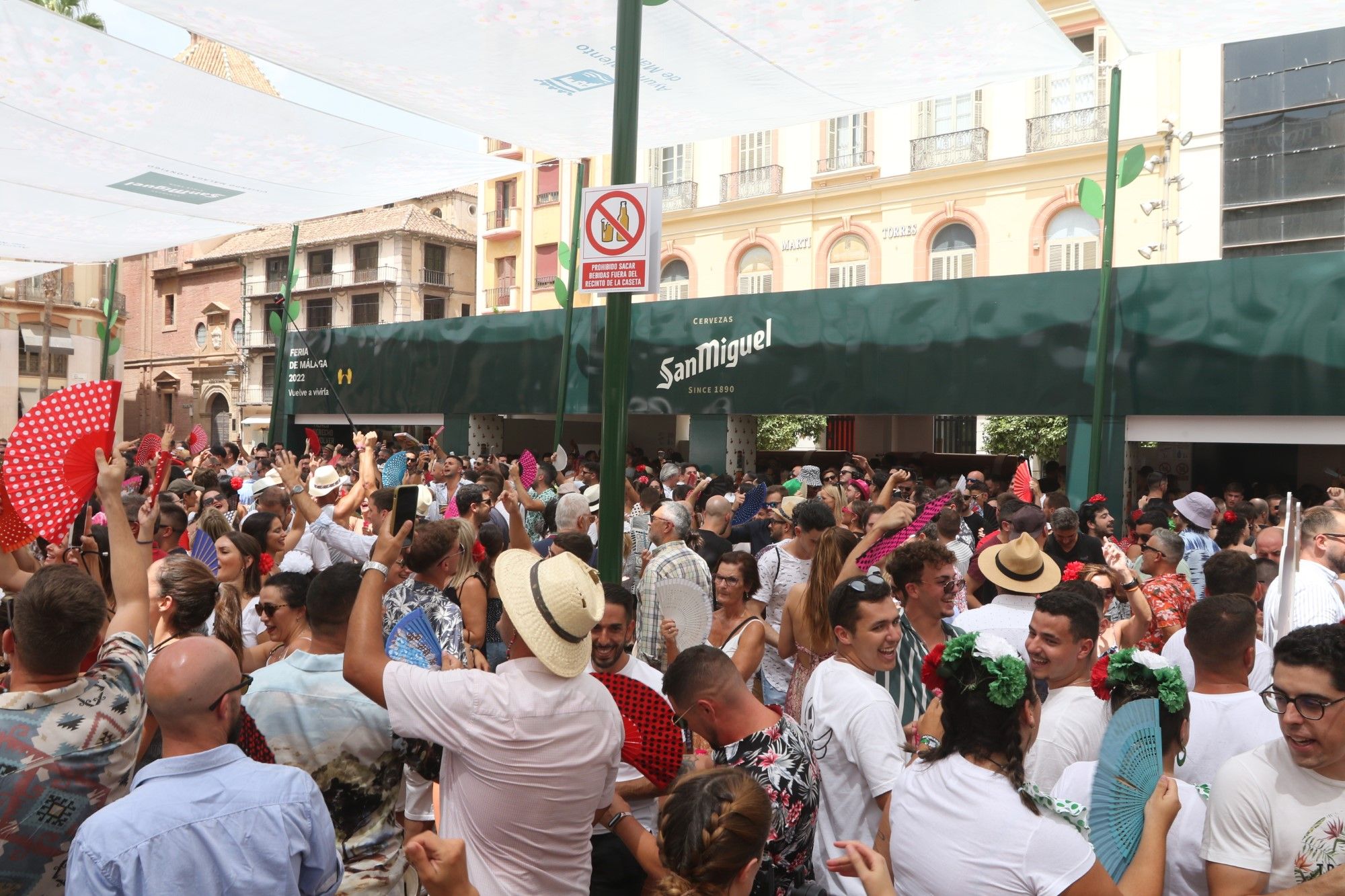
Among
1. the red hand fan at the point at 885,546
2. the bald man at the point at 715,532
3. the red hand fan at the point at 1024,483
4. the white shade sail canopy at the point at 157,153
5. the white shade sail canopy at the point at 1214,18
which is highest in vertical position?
the white shade sail canopy at the point at 1214,18

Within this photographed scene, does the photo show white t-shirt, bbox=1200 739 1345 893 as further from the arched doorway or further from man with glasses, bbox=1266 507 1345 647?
the arched doorway

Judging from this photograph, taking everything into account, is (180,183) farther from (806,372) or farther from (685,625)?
(806,372)

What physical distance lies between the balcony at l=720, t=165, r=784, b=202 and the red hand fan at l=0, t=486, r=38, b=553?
2445cm

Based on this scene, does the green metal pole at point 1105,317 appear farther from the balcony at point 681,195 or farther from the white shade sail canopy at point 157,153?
the balcony at point 681,195

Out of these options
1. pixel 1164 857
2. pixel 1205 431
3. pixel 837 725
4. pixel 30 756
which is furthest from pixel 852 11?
pixel 1205 431

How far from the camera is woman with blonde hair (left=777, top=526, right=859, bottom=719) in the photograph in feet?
14.8

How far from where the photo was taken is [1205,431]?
12.8m

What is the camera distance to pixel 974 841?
2.41 metres

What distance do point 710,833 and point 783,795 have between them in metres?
0.77

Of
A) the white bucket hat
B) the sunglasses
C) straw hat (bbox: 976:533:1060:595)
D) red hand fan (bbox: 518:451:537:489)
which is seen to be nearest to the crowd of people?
the sunglasses

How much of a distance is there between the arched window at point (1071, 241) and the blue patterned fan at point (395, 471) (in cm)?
1800

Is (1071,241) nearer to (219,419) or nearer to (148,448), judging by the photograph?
(148,448)

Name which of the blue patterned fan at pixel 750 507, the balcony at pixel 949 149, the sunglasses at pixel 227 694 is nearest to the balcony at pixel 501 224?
the balcony at pixel 949 149

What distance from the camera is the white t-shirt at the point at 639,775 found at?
3328mm
